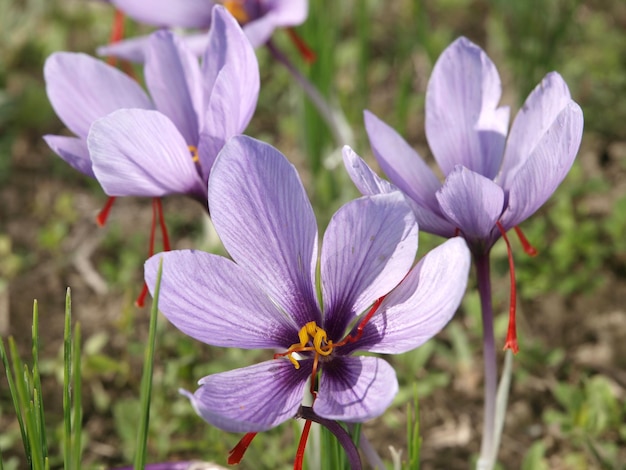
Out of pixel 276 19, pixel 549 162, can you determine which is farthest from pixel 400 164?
pixel 276 19

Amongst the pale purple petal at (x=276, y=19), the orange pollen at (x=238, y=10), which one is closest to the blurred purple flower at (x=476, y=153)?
the pale purple petal at (x=276, y=19)

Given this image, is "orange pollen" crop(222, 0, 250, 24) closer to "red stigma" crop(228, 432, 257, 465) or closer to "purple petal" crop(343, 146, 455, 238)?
"purple petal" crop(343, 146, 455, 238)

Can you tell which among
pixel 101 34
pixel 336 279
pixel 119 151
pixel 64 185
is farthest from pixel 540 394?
pixel 101 34

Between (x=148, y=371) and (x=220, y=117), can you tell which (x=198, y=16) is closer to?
(x=220, y=117)

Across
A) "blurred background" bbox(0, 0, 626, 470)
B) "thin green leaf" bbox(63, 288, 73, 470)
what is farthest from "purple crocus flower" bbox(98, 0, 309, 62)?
"thin green leaf" bbox(63, 288, 73, 470)

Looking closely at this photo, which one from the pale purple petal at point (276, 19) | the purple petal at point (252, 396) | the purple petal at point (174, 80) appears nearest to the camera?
the purple petal at point (252, 396)

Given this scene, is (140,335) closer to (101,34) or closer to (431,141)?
(431,141)

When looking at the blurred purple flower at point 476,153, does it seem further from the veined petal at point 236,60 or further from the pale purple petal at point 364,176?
the veined petal at point 236,60
